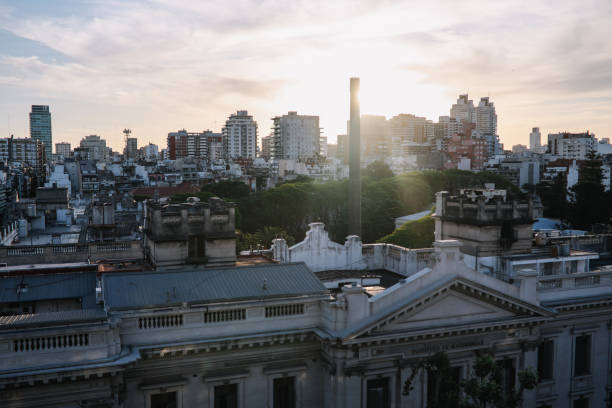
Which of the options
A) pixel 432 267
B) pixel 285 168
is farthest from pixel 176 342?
pixel 285 168

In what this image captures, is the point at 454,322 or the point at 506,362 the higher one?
the point at 454,322

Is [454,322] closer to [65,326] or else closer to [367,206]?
[65,326]

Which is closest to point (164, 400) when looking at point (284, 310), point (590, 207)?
point (284, 310)

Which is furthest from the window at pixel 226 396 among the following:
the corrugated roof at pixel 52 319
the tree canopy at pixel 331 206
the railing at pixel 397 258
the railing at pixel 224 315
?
the tree canopy at pixel 331 206

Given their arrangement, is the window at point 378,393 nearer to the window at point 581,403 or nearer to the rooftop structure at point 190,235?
the rooftop structure at point 190,235

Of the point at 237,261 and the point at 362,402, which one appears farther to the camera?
the point at 237,261
